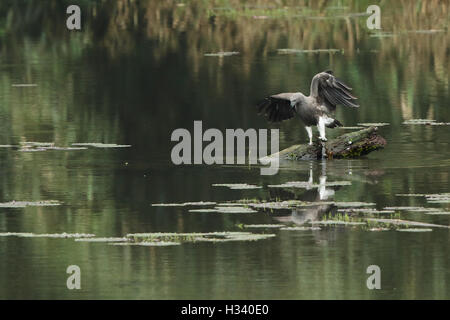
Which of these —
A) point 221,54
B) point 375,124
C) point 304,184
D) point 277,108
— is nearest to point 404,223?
point 304,184

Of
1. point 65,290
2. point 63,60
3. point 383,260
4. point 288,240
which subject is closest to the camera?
point 65,290

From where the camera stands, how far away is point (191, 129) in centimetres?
2256

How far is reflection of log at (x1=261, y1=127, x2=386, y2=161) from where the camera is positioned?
1912 cm

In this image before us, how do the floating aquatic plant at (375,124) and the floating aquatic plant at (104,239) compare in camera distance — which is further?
the floating aquatic plant at (375,124)

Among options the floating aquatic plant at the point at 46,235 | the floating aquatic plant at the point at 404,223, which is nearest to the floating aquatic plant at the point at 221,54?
the floating aquatic plant at the point at 404,223

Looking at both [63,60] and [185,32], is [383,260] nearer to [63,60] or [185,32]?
[63,60]

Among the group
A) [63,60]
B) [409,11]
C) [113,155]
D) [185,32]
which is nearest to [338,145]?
[113,155]

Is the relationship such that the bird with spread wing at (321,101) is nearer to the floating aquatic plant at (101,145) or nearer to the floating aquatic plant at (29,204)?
the floating aquatic plant at (101,145)

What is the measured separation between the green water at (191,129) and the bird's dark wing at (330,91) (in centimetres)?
85

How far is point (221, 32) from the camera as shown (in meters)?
38.2

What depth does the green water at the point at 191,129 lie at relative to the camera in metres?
12.4

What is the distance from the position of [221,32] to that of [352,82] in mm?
10760

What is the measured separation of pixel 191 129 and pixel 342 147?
12.8 feet

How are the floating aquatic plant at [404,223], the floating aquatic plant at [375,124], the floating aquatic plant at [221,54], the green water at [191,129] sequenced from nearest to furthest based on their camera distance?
the green water at [191,129] → the floating aquatic plant at [404,223] → the floating aquatic plant at [375,124] → the floating aquatic plant at [221,54]
